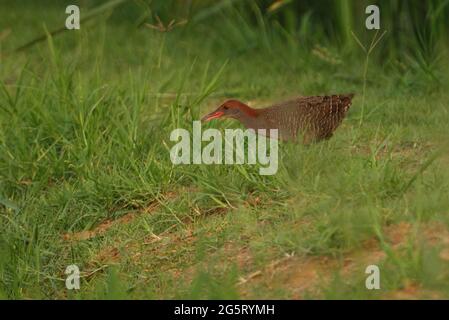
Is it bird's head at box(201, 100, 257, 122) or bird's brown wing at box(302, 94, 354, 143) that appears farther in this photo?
bird's head at box(201, 100, 257, 122)

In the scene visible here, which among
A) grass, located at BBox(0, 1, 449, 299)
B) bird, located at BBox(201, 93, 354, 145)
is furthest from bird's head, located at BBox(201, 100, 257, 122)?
grass, located at BBox(0, 1, 449, 299)

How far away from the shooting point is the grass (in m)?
4.53

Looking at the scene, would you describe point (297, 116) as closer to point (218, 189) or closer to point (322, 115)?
point (322, 115)

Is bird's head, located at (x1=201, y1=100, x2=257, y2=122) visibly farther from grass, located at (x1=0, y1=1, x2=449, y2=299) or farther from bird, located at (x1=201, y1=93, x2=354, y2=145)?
grass, located at (x1=0, y1=1, x2=449, y2=299)

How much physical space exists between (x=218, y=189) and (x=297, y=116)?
58 centimetres

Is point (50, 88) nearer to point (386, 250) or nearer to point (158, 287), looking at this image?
point (158, 287)

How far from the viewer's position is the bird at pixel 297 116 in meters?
5.67

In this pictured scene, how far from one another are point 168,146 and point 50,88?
3.44 feet

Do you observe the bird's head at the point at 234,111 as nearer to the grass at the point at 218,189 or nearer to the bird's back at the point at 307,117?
the bird's back at the point at 307,117

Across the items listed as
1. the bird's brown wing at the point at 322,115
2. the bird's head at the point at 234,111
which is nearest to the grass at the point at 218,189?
the bird's brown wing at the point at 322,115

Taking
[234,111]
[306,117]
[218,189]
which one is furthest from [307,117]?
[218,189]

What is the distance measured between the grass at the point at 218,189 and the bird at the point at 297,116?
3.2 inches

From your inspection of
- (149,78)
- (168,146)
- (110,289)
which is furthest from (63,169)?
(110,289)

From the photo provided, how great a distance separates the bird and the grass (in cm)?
8
